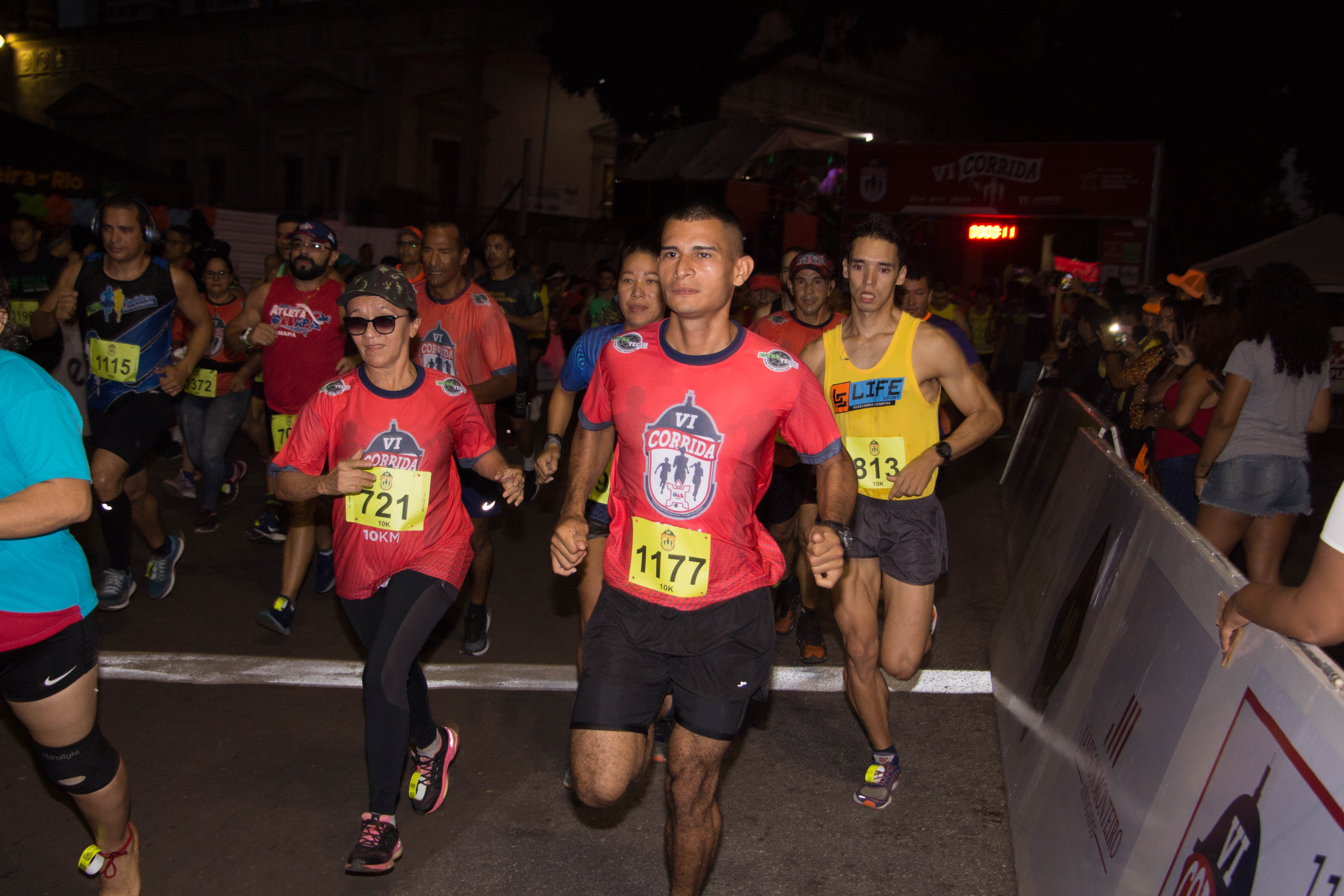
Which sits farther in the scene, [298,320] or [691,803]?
[298,320]

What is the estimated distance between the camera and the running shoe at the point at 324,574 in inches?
270

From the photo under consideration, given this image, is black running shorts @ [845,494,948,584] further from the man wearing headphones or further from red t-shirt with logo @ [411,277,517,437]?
the man wearing headphones

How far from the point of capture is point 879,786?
14.2ft

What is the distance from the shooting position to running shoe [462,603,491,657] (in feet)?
19.4

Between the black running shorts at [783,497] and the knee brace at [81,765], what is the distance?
365cm

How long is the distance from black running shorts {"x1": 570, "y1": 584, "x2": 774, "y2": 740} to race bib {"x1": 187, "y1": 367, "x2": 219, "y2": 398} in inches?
224

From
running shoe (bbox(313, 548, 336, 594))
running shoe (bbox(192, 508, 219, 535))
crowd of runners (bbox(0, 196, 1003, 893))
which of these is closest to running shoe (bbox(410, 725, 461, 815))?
crowd of runners (bbox(0, 196, 1003, 893))

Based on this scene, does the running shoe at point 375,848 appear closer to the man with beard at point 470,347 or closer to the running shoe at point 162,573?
the man with beard at point 470,347

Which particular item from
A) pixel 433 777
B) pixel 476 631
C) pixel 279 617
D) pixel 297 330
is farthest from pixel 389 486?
pixel 297 330

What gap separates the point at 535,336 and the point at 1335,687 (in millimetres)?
8281

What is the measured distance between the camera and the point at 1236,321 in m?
6.33

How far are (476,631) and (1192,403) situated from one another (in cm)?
427

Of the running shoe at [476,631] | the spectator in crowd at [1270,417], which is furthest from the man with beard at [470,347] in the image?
the spectator in crowd at [1270,417]

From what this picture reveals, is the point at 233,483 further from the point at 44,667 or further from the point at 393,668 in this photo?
the point at 44,667
